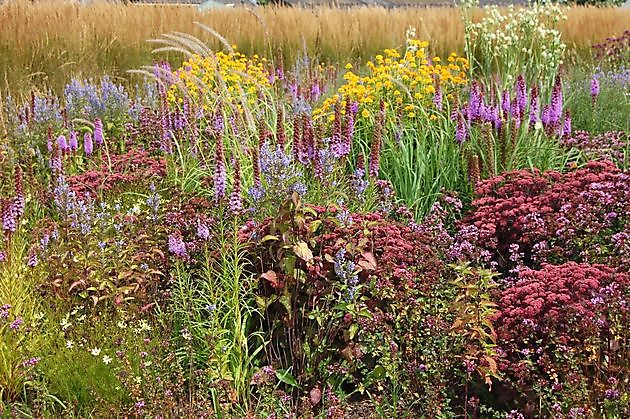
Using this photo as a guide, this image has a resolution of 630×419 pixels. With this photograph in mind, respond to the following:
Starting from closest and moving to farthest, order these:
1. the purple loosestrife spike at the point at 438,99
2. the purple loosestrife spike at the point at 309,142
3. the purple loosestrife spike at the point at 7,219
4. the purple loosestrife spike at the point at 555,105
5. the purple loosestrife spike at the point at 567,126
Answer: the purple loosestrife spike at the point at 7,219 < the purple loosestrife spike at the point at 309,142 < the purple loosestrife spike at the point at 555,105 < the purple loosestrife spike at the point at 567,126 < the purple loosestrife spike at the point at 438,99

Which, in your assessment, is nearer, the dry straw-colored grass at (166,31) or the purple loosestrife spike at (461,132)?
the purple loosestrife spike at (461,132)

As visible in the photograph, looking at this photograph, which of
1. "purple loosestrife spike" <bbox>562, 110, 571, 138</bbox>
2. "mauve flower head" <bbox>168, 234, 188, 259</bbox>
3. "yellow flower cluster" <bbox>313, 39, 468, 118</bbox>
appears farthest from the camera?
"yellow flower cluster" <bbox>313, 39, 468, 118</bbox>

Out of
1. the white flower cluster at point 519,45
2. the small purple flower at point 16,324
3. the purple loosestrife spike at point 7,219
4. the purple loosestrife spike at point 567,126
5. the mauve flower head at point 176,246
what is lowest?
the small purple flower at point 16,324

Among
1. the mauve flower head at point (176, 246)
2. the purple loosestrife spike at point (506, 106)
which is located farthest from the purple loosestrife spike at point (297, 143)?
the purple loosestrife spike at point (506, 106)

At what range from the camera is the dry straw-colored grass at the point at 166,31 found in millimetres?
9704

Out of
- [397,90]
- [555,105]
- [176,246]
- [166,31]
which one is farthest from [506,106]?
[166,31]

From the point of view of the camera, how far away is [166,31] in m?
12.0

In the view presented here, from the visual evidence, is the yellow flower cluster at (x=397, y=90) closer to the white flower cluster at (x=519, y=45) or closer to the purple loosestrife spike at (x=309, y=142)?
the white flower cluster at (x=519, y=45)

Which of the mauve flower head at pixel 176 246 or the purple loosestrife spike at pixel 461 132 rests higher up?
the purple loosestrife spike at pixel 461 132

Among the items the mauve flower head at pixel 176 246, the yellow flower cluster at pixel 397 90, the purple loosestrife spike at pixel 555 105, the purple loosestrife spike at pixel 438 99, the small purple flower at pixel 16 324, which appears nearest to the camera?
the small purple flower at pixel 16 324

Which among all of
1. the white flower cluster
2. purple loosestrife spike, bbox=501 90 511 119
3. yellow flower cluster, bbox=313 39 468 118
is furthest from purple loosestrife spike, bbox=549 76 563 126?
the white flower cluster

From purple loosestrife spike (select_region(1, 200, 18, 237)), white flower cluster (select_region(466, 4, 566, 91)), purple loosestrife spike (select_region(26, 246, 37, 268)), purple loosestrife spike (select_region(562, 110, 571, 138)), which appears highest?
white flower cluster (select_region(466, 4, 566, 91))

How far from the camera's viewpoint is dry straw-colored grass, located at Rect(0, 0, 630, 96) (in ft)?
31.8

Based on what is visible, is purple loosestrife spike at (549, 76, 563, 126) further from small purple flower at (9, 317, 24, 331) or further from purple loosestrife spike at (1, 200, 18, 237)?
small purple flower at (9, 317, 24, 331)
